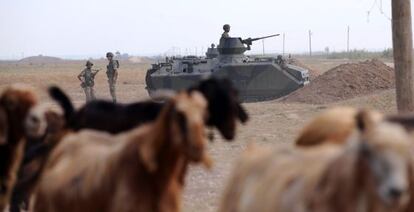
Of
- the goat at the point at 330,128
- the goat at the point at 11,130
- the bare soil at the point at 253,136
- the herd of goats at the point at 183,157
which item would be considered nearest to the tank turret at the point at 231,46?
the bare soil at the point at 253,136

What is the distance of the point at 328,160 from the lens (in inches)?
222

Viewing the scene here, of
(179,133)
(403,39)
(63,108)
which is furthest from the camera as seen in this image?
(403,39)

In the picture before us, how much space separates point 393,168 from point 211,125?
3.06 m

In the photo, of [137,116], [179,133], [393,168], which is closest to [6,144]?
[137,116]

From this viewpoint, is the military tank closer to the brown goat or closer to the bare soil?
the bare soil

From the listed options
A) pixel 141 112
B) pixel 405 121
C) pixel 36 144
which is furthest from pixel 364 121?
pixel 36 144

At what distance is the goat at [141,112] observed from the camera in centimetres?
775

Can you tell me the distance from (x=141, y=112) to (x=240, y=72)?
21.9m

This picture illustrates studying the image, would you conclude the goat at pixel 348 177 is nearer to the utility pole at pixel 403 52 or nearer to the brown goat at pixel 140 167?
the brown goat at pixel 140 167

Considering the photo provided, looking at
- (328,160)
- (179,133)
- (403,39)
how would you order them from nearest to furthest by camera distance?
(328,160) < (179,133) < (403,39)

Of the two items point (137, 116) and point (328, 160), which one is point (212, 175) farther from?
point (328, 160)

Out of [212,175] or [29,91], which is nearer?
[29,91]

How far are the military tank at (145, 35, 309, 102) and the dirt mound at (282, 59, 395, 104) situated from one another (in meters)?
0.76

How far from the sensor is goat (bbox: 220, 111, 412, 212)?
16.6ft
